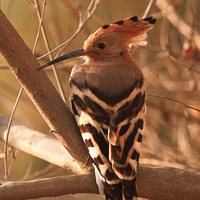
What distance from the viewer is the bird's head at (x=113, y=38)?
1.88 metres

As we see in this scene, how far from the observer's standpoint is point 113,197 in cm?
Answer: 146

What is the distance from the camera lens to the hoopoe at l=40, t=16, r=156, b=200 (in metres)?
1.46

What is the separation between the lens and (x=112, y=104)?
5.23 feet

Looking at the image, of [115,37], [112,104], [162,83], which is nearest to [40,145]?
[112,104]

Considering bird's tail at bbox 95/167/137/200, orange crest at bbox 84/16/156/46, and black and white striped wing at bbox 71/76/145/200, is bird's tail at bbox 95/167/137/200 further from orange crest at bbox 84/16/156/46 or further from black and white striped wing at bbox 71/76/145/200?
orange crest at bbox 84/16/156/46

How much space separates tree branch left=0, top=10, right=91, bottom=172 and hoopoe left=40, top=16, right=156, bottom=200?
0.05 metres

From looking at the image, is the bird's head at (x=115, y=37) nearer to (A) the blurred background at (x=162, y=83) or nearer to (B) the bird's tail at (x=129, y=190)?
(A) the blurred background at (x=162, y=83)

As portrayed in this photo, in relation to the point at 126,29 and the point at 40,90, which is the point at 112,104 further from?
the point at 126,29


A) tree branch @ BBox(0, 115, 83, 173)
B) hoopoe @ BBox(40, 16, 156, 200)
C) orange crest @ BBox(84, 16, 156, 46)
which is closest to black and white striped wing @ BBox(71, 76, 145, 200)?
hoopoe @ BBox(40, 16, 156, 200)

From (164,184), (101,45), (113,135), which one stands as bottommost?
(164,184)

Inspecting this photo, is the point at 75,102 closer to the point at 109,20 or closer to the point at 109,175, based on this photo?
the point at 109,175

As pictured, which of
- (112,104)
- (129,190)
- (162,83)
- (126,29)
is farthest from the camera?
(162,83)

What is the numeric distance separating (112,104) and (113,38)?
16.5 inches

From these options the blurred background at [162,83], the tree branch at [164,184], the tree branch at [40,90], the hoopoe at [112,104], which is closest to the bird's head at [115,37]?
the hoopoe at [112,104]
